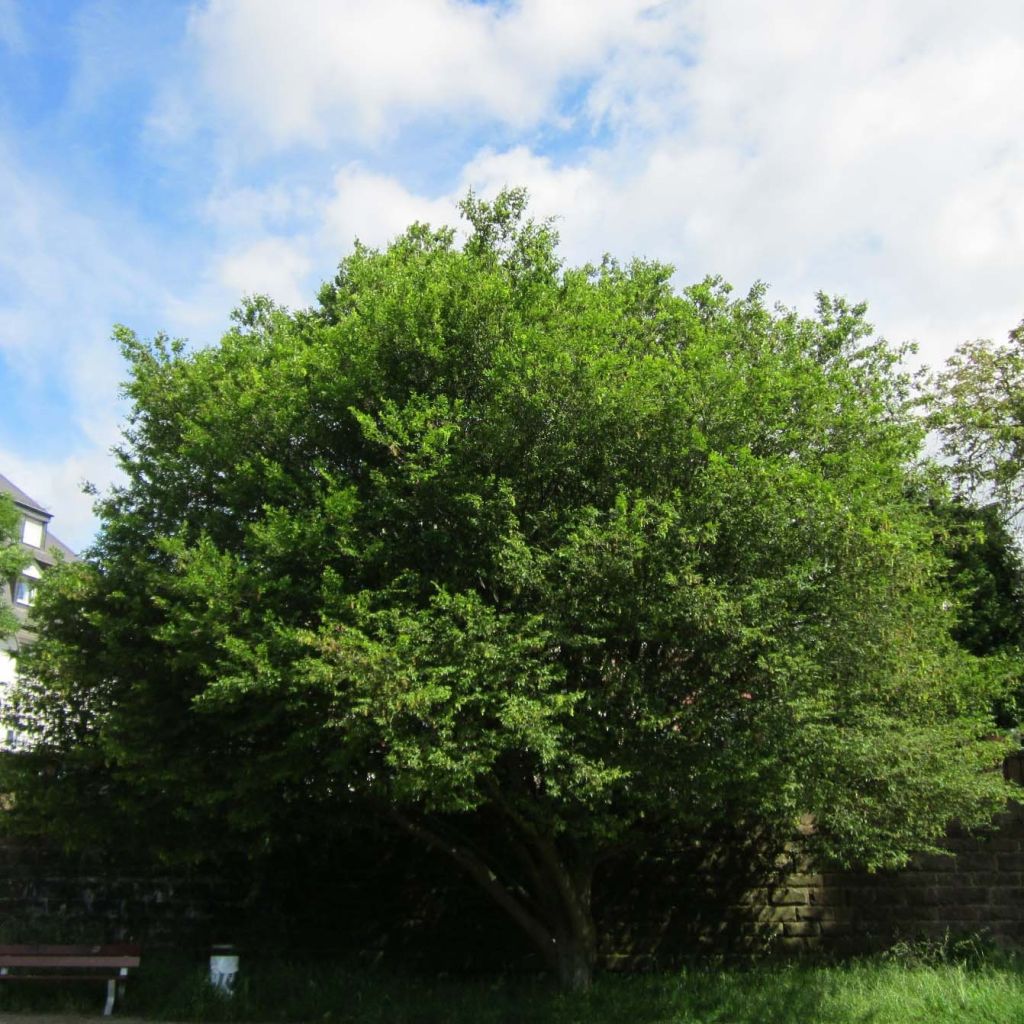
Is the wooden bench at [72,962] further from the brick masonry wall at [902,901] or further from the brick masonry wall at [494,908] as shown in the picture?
the brick masonry wall at [902,901]

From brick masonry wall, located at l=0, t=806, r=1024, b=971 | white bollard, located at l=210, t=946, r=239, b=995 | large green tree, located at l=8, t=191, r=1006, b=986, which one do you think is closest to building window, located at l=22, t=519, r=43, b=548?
brick masonry wall, located at l=0, t=806, r=1024, b=971

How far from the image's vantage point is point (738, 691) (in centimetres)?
799

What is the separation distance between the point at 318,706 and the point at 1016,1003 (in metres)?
6.13

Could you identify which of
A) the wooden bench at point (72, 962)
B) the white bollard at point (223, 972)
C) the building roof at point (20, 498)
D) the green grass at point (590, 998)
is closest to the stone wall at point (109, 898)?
the green grass at point (590, 998)

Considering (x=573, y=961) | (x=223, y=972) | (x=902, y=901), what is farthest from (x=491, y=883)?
(x=902, y=901)

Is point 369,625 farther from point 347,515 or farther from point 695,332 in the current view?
point 695,332

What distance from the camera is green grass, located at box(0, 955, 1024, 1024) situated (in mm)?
8633

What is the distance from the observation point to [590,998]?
9250 mm

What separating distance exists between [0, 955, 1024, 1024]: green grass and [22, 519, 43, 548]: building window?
28.9 meters

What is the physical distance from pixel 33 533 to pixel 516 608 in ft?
108

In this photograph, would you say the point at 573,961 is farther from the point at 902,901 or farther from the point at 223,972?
the point at 902,901

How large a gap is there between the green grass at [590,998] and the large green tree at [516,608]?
87cm

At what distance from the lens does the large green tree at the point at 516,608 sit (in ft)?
24.9

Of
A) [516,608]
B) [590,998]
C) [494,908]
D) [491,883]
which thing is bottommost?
[590,998]
